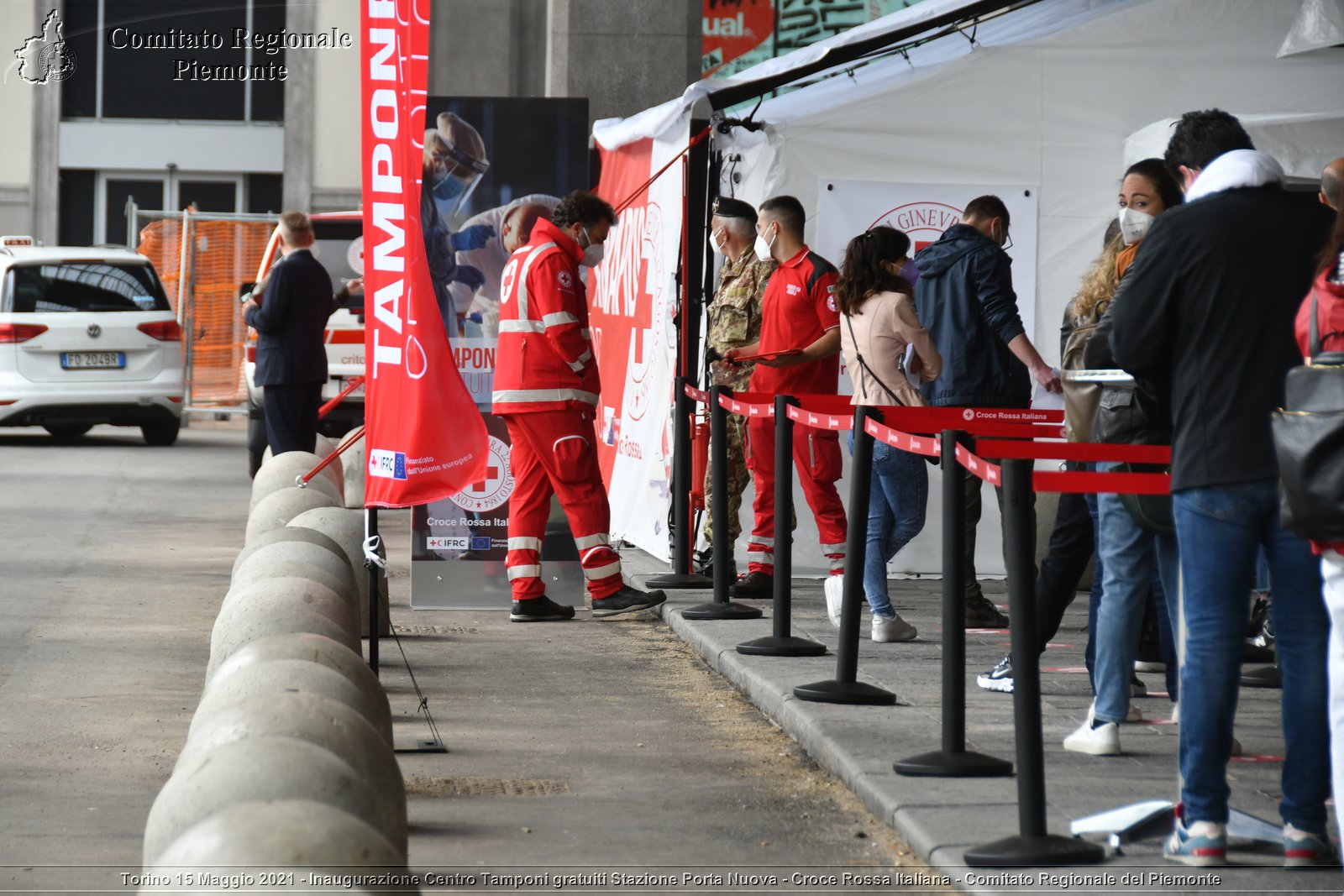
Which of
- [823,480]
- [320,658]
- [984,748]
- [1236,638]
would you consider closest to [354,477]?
[823,480]

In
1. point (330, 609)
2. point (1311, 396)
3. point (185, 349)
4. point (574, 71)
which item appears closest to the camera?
point (1311, 396)

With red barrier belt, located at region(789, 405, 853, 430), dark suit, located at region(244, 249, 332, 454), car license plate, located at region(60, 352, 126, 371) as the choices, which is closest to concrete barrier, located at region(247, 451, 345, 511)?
dark suit, located at region(244, 249, 332, 454)

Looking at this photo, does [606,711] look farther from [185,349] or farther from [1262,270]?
[185,349]

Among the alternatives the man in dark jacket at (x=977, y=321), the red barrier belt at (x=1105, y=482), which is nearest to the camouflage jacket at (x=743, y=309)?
the man in dark jacket at (x=977, y=321)

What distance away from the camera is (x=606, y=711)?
7.34 m

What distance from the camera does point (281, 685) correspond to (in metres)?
4.19

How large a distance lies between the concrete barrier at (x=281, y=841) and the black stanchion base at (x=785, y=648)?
4.78 m

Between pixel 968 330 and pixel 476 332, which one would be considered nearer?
pixel 968 330

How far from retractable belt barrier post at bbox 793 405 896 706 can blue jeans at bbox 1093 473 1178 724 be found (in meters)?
0.85

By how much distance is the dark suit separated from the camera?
12.2 metres

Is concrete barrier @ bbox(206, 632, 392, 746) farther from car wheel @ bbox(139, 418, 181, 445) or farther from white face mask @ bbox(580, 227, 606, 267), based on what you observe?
car wheel @ bbox(139, 418, 181, 445)

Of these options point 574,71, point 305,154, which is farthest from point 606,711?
point 305,154

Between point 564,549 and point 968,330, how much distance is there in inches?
102

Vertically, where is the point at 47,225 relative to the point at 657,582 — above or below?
above
